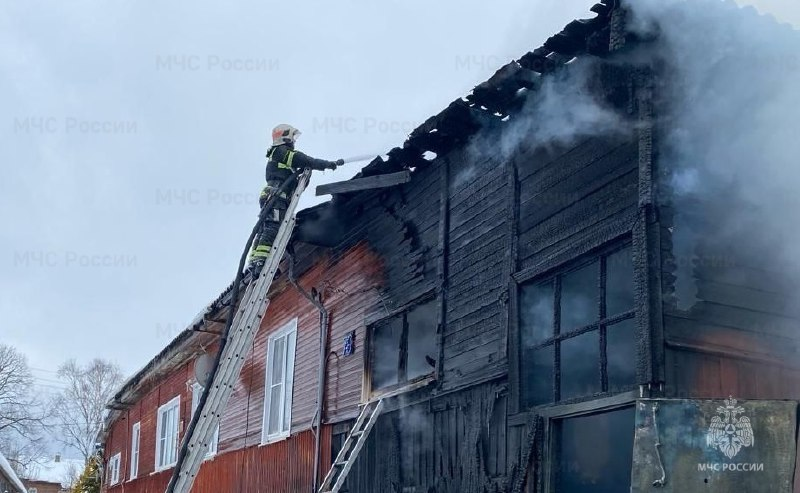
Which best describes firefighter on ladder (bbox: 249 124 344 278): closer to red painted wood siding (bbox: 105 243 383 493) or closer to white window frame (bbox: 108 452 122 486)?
red painted wood siding (bbox: 105 243 383 493)

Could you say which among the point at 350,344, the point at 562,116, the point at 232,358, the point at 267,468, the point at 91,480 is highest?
the point at 562,116

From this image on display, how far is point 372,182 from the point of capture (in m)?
9.30

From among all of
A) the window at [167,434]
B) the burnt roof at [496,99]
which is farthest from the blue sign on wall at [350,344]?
the window at [167,434]

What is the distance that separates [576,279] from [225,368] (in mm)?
3507

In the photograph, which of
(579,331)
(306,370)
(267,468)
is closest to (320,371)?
(306,370)

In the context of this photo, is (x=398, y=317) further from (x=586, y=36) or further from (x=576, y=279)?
(x=586, y=36)

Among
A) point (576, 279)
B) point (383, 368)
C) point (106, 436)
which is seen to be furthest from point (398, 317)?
point (106, 436)

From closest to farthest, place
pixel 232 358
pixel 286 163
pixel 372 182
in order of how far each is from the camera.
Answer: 1. pixel 232 358
2. pixel 372 182
3. pixel 286 163

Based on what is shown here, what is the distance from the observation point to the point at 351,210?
1072cm

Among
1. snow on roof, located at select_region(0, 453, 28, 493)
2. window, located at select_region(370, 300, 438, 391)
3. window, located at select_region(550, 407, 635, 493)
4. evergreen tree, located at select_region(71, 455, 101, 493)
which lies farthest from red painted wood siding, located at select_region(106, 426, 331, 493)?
evergreen tree, located at select_region(71, 455, 101, 493)

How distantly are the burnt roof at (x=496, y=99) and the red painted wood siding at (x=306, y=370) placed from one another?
3.26ft

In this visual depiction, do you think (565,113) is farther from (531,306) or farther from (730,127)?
(531,306)

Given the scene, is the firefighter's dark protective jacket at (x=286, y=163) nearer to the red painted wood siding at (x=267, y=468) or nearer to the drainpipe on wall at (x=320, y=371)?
the drainpipe on wall at (x=320, y=371)

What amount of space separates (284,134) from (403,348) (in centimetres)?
272
